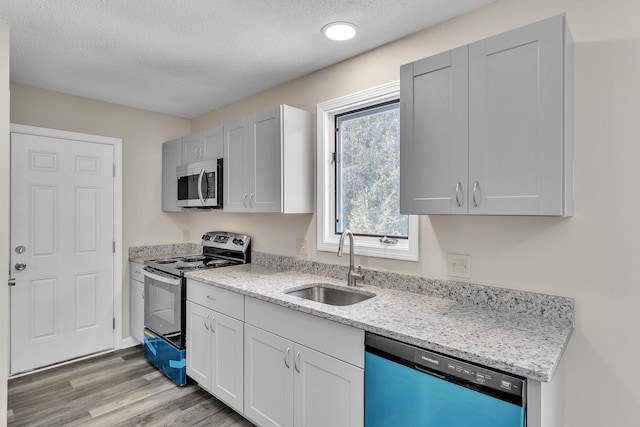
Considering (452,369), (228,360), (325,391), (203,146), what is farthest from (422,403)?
(203,146)

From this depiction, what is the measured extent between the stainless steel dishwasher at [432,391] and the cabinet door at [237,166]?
1.64 metres

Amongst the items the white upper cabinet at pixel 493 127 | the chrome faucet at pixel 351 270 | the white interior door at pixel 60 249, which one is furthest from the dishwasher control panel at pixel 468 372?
the white interior door at pixel 60 249

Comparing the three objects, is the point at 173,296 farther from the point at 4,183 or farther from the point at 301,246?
the point at 4,183

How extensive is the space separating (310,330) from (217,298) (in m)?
0.87

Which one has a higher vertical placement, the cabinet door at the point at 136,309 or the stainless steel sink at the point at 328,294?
the stainless steel sink at the point at 328,294

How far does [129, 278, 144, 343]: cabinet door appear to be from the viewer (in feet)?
10.9

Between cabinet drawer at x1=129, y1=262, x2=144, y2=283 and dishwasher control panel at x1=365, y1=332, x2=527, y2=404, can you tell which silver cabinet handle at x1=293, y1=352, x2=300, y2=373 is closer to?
dishwasher control panel at x1=365, y1=332, x2=527, y2=404

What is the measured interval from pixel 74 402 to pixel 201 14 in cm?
Result: 270

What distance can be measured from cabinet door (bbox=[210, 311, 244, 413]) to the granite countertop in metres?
0.27

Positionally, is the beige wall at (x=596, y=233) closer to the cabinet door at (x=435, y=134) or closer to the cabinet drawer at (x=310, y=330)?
the cabinet door at (x=435, y=134)

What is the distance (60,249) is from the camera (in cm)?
306

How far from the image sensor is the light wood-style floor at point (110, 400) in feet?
7.55

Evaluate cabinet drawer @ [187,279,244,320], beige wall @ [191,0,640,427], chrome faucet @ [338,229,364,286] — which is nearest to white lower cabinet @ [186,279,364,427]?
cabinet drawer @ [187,279,244,320]

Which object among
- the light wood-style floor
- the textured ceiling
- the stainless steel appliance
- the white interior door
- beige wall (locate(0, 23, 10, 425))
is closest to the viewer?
the textured ceiling
